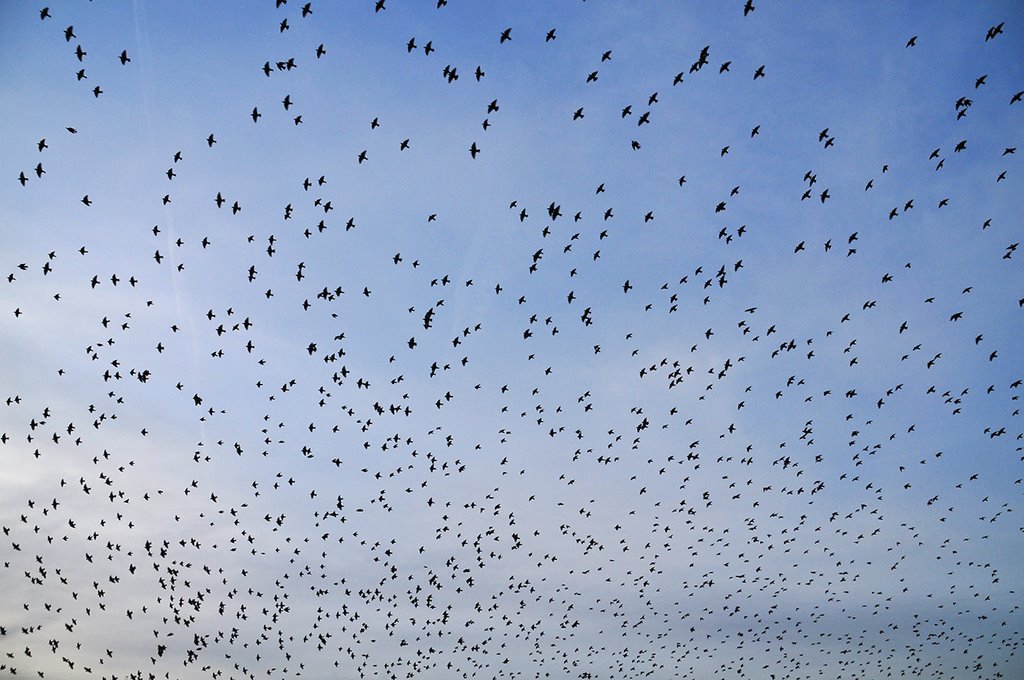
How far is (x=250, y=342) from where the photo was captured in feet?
128

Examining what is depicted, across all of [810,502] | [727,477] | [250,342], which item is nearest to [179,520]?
[250,342]

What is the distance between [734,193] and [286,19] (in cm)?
2344

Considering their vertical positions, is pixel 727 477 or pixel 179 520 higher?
pixel 727 477

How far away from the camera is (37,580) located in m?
50.3

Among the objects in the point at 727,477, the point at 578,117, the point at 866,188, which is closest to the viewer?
the point at 578,117

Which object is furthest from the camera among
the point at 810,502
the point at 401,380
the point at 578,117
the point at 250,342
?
the point at 810,502

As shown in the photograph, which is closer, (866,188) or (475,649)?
(866,188)

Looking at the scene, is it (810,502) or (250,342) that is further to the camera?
(810,502)

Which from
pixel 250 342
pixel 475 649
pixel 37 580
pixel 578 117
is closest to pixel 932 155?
pixel 578 117

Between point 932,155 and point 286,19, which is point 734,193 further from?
point 286,19

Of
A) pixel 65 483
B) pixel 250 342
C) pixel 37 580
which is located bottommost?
pixel 37 580

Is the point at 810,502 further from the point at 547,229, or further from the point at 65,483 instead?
the point at 65,483

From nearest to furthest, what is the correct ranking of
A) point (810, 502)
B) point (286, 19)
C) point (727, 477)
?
point (286, 19) → point (727, 477) → point (810, 502)

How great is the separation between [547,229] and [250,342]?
68.1 feet
